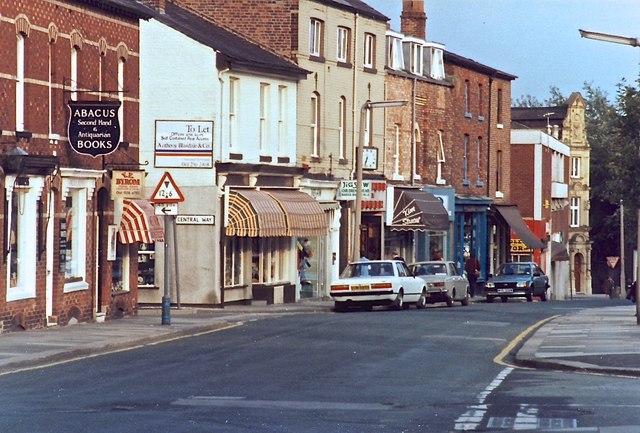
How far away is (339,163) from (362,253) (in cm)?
490

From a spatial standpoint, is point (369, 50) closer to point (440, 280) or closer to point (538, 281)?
point (440, 280)

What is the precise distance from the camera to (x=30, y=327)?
30.8m

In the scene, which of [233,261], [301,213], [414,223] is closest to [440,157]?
[414,223]

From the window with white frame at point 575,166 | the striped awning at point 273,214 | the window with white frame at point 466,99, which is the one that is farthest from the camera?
the window with white frame at point 575,166

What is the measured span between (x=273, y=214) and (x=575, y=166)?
56245 mm

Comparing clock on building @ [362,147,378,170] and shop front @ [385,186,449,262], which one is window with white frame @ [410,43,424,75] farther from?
clock on building @ [362,147,378,170]

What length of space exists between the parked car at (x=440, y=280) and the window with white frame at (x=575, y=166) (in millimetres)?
48817

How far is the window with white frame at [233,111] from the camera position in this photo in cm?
4516

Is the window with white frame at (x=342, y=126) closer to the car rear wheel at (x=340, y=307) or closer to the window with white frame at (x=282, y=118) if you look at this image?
the window with white frame at (x=282, y=118)

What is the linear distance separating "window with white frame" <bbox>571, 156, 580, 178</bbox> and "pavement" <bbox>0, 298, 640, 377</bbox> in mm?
57399

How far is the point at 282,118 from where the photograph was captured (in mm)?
48688

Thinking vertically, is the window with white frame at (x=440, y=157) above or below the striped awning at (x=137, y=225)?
above

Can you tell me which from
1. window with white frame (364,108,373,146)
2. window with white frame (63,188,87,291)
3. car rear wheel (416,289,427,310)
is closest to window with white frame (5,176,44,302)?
window with white frame (63,188,87,291)

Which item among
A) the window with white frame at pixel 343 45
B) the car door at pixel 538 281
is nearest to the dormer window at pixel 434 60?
the car door at pixel 538 281
